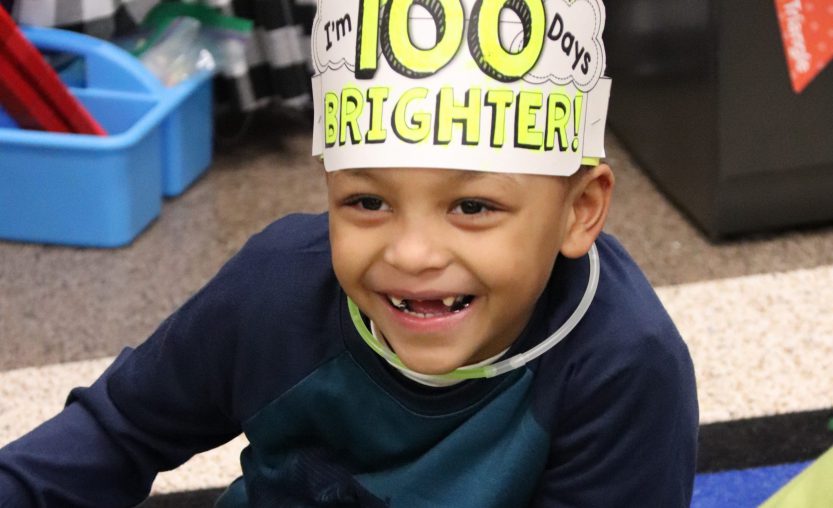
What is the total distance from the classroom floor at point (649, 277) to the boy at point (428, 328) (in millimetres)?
316

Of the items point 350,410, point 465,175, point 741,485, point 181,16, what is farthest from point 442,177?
point 181,16

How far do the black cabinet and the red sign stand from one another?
29mm

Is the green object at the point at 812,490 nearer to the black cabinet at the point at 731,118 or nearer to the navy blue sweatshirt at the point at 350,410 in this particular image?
the navy blue sweatshirt at the point at 350,410

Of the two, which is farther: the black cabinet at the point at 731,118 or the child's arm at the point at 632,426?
the black cabinet at the point at 731,118

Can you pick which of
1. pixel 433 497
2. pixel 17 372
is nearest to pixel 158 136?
pixel 17 372

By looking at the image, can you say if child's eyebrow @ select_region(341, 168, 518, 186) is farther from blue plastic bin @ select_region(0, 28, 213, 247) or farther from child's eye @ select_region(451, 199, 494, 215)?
blue plastic bin @ select_region(0, 28, 213, 247)

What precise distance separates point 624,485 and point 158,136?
3.74ft

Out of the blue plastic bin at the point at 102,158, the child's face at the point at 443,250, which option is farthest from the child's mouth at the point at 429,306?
the blue plastic bin at the point at 102,158

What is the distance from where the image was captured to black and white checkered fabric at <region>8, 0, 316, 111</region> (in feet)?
6.15

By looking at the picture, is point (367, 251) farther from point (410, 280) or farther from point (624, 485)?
point (624, 485)

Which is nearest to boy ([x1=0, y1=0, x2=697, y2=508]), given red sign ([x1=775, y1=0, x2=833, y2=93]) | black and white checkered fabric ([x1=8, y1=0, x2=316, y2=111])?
red sign ([x1=775, y1=0, x2=833, y2=93])

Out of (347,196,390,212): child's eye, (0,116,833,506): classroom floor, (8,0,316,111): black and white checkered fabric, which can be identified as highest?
(347,196,390,212): child's eye

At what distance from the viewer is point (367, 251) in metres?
0.83

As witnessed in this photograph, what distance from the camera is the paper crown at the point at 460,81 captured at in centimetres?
79
